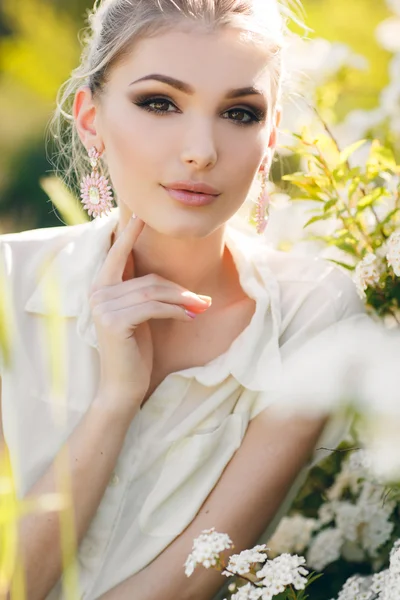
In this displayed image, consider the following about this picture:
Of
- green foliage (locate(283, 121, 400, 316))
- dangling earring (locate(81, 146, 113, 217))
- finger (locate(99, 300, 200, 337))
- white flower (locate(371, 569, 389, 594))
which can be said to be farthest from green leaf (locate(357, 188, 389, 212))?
white flower (locate(371, 569, 389, 594))

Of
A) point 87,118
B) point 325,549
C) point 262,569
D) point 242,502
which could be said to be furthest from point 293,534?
point 87,118

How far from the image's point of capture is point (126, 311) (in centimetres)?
206

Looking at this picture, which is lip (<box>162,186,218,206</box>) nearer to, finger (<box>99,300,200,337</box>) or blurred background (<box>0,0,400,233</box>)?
finger (<box>99,300,200,337</box>)

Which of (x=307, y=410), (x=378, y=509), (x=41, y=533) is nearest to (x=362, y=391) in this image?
(x=307, y=410)

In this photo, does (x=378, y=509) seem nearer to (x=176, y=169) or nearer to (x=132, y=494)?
(x=132, y=494)

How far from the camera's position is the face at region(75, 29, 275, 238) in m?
1.96

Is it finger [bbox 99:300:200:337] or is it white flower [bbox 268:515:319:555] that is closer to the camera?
finger [bbox 99:300:200:337]

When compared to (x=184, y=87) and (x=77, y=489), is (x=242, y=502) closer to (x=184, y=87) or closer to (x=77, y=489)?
(x=77, y=489)

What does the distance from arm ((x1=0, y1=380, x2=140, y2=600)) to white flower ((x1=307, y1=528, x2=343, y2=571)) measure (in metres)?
0.63

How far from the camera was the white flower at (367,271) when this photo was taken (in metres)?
2.06

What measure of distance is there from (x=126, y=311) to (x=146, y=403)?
11.3 inches

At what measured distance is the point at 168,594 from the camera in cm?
208

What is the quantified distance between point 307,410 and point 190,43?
0.91 meters

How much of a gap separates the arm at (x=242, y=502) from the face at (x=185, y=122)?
53 centimetres
